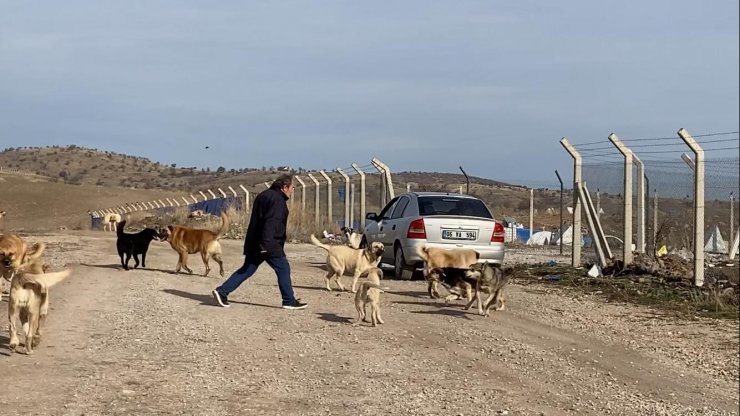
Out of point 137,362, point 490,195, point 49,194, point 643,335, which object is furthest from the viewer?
point 49,194

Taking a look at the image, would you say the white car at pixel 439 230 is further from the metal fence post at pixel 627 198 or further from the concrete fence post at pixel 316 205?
the concrete fence post at pixel 316 205

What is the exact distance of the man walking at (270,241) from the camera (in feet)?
39.0

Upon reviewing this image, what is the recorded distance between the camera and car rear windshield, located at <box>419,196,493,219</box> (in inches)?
637

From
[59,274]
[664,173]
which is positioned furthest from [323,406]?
[664,173]

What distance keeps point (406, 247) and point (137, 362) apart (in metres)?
7.91

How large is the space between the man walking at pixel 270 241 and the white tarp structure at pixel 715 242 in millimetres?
12293

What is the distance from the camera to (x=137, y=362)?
8.41m

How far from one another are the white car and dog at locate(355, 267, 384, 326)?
468 cm

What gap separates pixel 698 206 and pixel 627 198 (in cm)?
273

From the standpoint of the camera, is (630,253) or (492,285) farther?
(630,253)

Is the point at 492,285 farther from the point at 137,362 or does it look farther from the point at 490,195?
the point at 490,195

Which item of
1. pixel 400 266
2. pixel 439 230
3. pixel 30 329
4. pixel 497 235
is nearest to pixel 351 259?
pixel 439 230

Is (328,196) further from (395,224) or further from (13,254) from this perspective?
(13,254)

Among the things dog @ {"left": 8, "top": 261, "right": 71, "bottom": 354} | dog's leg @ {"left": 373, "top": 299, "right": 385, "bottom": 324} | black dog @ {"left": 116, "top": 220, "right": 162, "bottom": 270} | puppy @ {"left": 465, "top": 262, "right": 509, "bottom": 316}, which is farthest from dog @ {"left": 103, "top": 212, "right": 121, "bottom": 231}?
dog @ {"left": 8, "top": 261, "right": 71, "bottom": 354}
